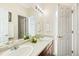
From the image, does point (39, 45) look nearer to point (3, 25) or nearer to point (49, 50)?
point (49, 50)

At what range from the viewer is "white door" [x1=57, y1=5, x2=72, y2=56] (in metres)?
1.83

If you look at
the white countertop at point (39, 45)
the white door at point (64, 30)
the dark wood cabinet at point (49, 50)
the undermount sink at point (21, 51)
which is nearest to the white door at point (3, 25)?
the undermount sink at point (21, 51)

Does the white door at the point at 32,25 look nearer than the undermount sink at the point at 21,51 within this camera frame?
No

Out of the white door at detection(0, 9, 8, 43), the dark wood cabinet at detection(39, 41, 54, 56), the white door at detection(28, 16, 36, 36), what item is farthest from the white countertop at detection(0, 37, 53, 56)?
the white door at detection(0, 9, 8, 43)

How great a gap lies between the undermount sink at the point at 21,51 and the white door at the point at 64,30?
0.44 meters

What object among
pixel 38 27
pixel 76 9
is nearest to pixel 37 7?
pixel 38 27

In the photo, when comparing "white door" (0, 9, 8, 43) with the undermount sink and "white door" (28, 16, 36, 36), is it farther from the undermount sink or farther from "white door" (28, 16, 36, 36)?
"white door" (28, 16, 36, 36)

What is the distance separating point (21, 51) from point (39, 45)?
28 cm

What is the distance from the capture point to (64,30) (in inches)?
72.7

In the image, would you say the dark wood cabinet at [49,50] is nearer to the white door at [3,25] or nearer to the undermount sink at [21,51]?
the undermount sink at [21,51]

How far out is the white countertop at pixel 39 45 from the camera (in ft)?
5.59

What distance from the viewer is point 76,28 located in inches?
71.6

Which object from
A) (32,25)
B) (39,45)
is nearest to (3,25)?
(32,25)

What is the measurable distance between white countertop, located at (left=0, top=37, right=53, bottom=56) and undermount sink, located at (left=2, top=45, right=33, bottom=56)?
2.2 inches
